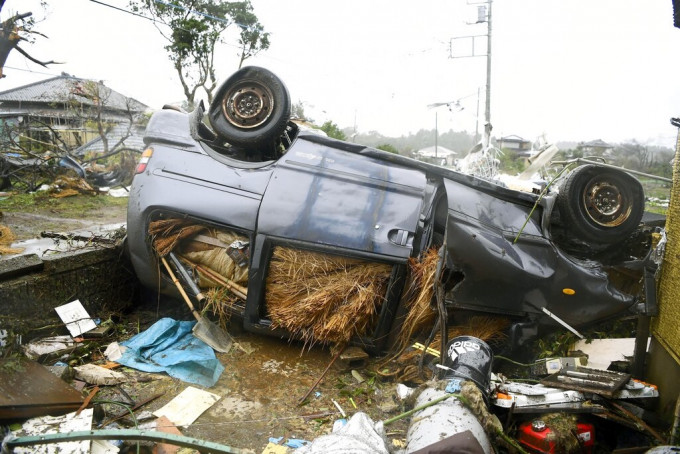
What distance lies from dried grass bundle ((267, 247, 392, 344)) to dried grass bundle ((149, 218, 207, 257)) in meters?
0.81

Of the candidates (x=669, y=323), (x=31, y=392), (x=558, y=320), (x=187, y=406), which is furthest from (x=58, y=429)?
(x=669, y=323)

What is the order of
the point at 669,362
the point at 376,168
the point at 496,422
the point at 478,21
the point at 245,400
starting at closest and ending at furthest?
the point at 496,422 → the point at 669,362 → the point at 245,400 → the point at 376,168 → the point at 478,21

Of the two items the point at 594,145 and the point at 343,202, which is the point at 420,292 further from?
the point at 594,145

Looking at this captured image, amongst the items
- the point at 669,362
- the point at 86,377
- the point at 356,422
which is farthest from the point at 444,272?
the point at 86,377

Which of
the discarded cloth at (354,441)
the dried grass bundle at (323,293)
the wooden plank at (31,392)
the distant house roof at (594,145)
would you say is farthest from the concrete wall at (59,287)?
the distant house roof at (594,145)

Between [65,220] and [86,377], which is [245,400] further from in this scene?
[65,220]

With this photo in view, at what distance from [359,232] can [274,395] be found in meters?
1.40

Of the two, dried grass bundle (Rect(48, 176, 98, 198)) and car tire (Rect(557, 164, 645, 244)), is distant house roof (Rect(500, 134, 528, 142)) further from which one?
car tire (Rect(557, 164, 645, 244))

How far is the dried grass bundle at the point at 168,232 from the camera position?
369 cm

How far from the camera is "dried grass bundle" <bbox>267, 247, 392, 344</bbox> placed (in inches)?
134

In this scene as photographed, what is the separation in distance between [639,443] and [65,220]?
8.31m

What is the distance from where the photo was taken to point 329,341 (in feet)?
11.6

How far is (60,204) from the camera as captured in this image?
9.12 metres

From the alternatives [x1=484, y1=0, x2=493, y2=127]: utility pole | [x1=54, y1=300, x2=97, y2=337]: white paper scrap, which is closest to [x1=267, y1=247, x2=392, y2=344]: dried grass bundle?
[x1=54, y1=300, x2=97, y2=337]: white paper scrap
